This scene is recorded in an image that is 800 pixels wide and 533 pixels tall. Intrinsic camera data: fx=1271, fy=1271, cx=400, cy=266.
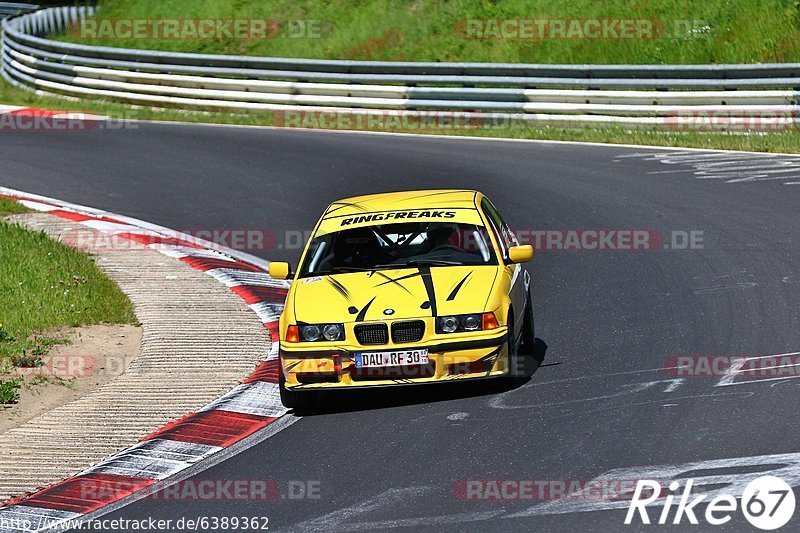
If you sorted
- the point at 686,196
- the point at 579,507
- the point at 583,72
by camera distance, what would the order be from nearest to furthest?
the point at 579,507 < the point at 686,196 < the point at 583,72

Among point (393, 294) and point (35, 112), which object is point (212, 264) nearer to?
point (393, 294)

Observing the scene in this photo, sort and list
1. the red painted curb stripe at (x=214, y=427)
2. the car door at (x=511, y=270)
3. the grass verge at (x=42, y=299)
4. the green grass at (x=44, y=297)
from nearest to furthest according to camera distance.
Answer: the red painted curb stripe at (x=214, y=427)
the car door at (x=511, y=270)
the grass verge at (x=42, y=299)
the green grass at (x=44, y=297)

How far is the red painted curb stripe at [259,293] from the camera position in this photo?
12230mm

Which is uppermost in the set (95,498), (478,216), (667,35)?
(667,35)

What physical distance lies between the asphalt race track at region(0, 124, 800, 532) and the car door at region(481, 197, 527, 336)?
464 mm

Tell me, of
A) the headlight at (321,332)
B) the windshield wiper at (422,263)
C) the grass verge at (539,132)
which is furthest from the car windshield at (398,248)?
the grass verge at (539,132)

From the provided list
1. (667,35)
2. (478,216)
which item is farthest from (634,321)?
(667,35)

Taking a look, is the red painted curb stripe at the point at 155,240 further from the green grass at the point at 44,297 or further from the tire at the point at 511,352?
the tire at the point at 511,352

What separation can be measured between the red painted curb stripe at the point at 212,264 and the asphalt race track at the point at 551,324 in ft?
2.14

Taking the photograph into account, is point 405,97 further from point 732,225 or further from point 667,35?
point 732,225

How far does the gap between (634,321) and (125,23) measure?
23758mm

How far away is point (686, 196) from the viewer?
51.2 feet

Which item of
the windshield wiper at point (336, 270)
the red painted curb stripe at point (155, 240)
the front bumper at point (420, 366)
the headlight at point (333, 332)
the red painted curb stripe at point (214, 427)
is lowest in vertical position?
the red painted curb stripe at point (214, 427)

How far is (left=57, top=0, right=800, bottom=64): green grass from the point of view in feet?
76.4
